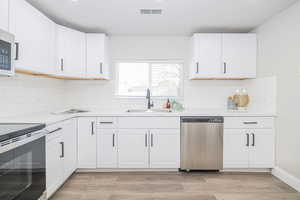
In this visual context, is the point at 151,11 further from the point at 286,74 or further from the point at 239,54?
the point at 286,74

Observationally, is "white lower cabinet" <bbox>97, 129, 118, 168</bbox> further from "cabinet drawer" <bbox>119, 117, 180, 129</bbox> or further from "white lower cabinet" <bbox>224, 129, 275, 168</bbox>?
"white lower cabinet" <bbox>224, 129, 275, 168</bbox>

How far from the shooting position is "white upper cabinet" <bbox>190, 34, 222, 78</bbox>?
3.22m

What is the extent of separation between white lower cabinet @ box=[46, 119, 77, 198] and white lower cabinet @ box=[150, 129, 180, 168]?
1.08 meters

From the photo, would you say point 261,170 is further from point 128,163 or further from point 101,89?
point 101,89

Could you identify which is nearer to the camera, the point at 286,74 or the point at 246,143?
the point at 286,74

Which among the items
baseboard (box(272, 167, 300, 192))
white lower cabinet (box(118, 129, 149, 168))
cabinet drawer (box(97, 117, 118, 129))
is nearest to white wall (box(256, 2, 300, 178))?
baseboard (box(272, 167, 300, 192))

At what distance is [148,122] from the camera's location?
2965mm

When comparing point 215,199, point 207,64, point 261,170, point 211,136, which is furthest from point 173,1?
point 261,170

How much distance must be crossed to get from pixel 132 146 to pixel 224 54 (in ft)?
6.54

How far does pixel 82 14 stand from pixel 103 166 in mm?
2118

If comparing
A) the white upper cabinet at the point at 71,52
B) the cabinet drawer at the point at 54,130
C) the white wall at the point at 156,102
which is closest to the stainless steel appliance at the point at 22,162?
the cabinet drawer at the point at 54,130

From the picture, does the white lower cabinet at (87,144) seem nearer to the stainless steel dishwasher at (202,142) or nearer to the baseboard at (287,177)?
the stainless steel dishwasher at (202,142)

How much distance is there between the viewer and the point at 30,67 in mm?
2221

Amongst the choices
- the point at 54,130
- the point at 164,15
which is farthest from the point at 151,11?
the point at 54,130
